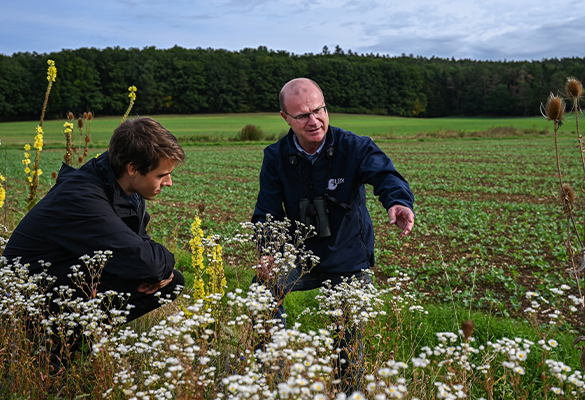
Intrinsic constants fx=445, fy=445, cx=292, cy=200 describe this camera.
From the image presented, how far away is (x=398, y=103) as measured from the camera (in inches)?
3999

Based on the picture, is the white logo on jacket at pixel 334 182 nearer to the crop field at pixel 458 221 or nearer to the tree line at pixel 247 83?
the crop field at pixel 458 221

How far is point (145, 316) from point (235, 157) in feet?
80.8

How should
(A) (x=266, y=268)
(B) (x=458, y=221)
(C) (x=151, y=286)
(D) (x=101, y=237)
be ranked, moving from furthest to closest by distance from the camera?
(B) (x=458, y=221) → (C) (x=151, y=286) → (D) (x=101, y=237) → (A) (x=266, y=268)

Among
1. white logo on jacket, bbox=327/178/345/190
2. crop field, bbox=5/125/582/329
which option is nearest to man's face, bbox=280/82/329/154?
white logo on jacket, bbox=327/178/345/190

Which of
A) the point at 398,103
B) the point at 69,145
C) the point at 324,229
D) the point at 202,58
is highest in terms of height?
the point at 202,58

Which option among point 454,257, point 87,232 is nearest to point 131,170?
point 87,232

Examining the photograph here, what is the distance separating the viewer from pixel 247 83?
89938mm

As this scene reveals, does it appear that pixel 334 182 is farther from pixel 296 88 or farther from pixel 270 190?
pixel 296 88

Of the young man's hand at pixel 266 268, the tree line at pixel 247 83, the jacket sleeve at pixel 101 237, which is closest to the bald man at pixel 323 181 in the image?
the young man's hand at pixel 266 268

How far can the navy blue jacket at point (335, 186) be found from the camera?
3.73 meters

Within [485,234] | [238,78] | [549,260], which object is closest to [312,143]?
[549,260]

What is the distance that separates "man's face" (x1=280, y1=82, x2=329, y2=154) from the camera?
3.69 metres

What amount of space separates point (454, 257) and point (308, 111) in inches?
228

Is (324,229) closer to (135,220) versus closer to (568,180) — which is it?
(135,220)
